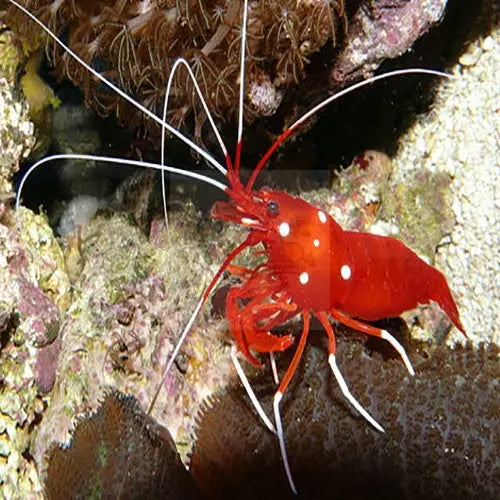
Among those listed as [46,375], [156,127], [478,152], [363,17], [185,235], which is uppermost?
[363,17]

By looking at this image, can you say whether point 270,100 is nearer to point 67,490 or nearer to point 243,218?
point 243,218

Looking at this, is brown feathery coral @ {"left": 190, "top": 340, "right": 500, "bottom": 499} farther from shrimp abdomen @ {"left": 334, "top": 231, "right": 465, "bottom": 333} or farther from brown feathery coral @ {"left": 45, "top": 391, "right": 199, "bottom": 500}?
shrimp abdomen @ {"left": 334, "top": 231, "right": 465, "bottom": 333}

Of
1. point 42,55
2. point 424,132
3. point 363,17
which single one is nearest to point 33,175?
point 42,55

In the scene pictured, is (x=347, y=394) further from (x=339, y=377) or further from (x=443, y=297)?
(x=443, y=297)

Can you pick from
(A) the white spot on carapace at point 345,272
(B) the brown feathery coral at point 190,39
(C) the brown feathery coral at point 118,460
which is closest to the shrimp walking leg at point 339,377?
(A) the white spot on carapace at point 345,272

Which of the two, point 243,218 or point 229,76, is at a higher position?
point 229,76

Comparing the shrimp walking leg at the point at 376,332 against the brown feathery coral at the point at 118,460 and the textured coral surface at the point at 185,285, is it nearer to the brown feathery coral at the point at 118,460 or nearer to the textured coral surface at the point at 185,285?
the textured coral surface at the point at 185,285

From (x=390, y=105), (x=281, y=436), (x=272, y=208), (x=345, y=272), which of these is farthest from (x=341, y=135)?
(x=281, y=436)
